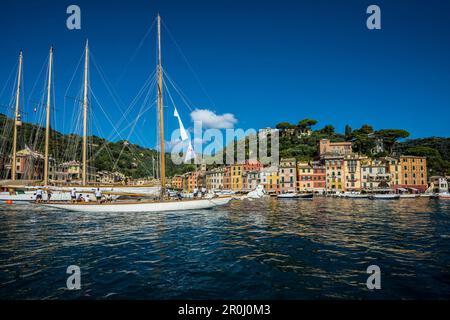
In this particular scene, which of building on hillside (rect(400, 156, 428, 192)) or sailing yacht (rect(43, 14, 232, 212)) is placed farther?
building on hillside (rect(400, 156, 428, 192))

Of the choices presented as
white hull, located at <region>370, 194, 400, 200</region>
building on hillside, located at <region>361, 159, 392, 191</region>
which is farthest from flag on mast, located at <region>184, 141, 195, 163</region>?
building on hillside, located at <region>361, 159, 392, 191</region>

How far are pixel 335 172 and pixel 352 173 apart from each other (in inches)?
242

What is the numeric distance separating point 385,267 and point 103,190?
31.1m

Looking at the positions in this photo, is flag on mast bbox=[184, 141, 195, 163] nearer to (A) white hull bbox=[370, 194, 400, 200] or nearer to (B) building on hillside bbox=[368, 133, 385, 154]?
(A) white hull bbox=[370, 194, 400, 200]

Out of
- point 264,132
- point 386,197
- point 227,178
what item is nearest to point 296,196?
point 386,197

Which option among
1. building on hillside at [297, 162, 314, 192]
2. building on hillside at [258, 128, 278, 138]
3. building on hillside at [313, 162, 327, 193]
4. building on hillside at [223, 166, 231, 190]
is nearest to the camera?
building on hillside at [313, 162, 327, 193]

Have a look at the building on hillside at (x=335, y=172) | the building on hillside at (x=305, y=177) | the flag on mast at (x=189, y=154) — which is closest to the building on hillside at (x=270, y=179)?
the building on hillside at (x=305, y=177)

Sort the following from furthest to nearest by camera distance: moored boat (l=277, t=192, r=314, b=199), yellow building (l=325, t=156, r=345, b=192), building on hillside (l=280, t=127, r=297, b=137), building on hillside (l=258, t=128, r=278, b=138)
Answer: building on hillside (l=280, t=127, r=297, b=137)
building on hillside (l=258, t=128, r=278, b=138)
yellow building (l=325, t=156, r=345, b=192)
moored boat (l=277, t=192, r=314, b=199)

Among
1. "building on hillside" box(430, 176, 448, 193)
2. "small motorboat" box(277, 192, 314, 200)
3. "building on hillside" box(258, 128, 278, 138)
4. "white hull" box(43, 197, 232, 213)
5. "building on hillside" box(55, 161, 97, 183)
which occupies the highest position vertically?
"building on hillside" box(258, 128, 278, 138)

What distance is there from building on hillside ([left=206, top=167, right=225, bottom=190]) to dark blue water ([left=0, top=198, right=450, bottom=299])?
103620mm

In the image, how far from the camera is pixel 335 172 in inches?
3974

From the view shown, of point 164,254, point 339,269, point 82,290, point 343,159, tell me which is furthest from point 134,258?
point 343,159

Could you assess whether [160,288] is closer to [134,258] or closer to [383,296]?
[134,258]

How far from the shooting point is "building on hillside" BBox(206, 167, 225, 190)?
122m
